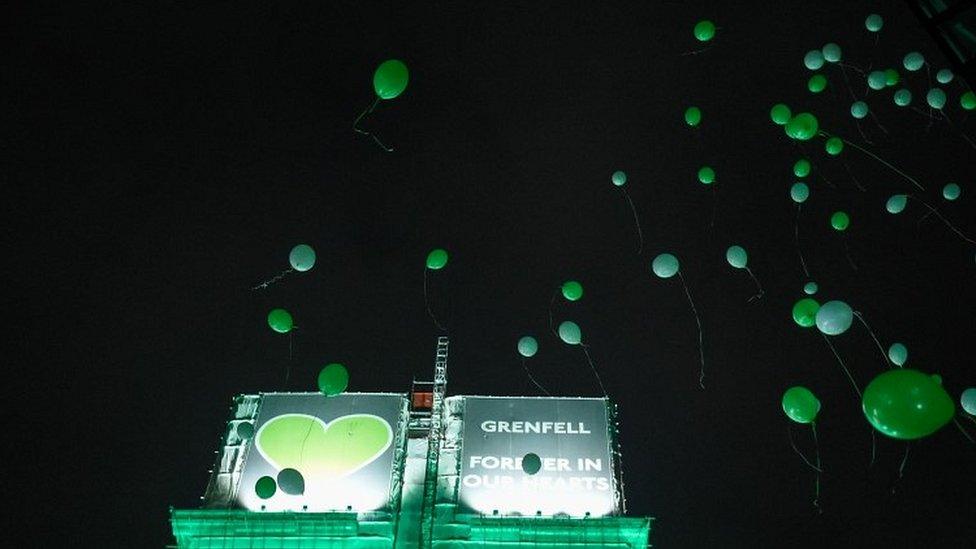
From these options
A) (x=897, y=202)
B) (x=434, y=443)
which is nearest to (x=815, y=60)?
(x=897, y=202)

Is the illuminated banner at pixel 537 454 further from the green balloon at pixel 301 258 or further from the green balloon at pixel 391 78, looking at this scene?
the green balloon at pixel 391 78

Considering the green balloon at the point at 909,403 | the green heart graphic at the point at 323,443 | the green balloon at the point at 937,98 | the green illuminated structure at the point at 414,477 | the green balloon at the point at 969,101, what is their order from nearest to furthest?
1. the green balloon at the point at 909,403
2. the green balloon at the point at 969,101
3. the green balloon at the point at 937,98
4. the green illuminated structure at the point at 414,477
5. the green heart graphic at the point at 323,443

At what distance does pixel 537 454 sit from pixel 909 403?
10928mm

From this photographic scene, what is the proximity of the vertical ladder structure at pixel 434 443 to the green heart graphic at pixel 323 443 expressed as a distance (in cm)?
125

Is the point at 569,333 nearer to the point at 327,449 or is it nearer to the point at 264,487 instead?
the point at 264,487

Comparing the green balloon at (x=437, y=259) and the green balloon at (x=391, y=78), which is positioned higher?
the green balloon at (x=391, y=78)

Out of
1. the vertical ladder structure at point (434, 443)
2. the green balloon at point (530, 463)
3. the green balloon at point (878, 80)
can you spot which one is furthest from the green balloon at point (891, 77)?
the vertical ladder structure at point (434, 443)

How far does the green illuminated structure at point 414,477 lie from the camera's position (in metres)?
15.9

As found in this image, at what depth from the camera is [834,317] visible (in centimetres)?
826

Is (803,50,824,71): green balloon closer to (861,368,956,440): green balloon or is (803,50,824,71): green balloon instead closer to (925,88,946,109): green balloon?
(925,88,946,109): green balloon

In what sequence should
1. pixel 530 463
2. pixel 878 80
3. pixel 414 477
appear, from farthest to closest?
pixel 414 477, pixel 530 463, pixel 878 80

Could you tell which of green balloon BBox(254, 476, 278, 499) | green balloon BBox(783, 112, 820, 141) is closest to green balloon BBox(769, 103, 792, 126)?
green balloon BBox(783, 112, 820, 141)

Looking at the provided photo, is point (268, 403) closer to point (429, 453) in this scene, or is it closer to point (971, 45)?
point (429, 453)

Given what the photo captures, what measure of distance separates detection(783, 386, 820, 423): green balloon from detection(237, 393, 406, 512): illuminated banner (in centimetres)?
943
